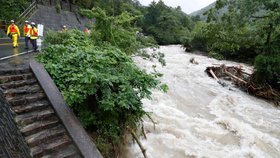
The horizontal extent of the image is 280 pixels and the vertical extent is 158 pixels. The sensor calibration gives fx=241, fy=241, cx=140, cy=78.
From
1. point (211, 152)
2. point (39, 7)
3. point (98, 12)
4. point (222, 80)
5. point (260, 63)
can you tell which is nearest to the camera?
point (211, 152)

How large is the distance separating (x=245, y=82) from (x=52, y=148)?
1382 centimetres

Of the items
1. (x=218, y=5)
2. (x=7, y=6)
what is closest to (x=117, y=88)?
(x=218, y=5)

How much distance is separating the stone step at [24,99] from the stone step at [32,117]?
371 millimetres

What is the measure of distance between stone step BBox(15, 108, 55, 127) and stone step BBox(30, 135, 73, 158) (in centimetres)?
69

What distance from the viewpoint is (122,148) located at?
22.4 feet

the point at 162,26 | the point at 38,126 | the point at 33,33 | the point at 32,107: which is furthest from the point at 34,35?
the point at 162,26

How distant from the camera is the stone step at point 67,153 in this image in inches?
204

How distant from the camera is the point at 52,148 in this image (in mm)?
5254

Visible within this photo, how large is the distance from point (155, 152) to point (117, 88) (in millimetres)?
2357

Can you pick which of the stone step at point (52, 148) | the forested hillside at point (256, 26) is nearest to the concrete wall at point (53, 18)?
the forested hillside at point (256, 26)

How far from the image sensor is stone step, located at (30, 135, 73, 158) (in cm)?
507

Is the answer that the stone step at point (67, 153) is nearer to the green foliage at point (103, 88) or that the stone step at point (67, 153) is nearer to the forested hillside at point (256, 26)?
the green foliage at point (103, 88)

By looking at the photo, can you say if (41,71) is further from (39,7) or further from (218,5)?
(39,7)

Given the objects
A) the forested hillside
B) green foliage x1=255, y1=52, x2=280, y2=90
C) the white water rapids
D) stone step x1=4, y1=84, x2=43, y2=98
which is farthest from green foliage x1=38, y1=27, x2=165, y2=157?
green foliage x1=255, y1=52, x2=280, y2=90
